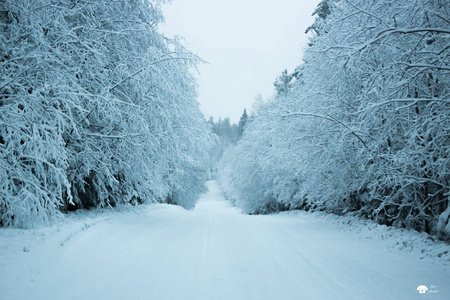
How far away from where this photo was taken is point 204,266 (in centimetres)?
473

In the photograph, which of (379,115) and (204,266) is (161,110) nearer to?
(204,266)

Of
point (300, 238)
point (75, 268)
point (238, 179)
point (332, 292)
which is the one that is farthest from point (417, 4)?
point (238, 179)

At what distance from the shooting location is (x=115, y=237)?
20.7ft

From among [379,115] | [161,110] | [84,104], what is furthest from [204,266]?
[379,115]

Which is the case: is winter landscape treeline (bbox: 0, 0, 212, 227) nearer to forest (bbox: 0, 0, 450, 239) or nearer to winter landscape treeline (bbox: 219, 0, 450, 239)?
forest (bbox: 0, 0, 450, 239)

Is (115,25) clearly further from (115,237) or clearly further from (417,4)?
(417,4)

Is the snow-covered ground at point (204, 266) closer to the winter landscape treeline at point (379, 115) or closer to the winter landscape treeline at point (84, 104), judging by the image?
the winter landscape treeline at point (84, 104)

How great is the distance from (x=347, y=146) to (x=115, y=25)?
833cm

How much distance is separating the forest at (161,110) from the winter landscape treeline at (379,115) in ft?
0.18

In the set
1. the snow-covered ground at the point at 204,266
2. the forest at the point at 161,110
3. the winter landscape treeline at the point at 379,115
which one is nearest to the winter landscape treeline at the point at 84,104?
the forest at the point at 161,110

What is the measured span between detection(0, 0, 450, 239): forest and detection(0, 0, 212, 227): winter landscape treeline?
0.15 feet

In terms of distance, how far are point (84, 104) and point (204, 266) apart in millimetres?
5303

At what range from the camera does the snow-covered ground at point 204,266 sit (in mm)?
3586

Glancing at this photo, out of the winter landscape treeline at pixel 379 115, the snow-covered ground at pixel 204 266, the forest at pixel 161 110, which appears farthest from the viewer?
the winter landscape treeline at pixel 379 115
